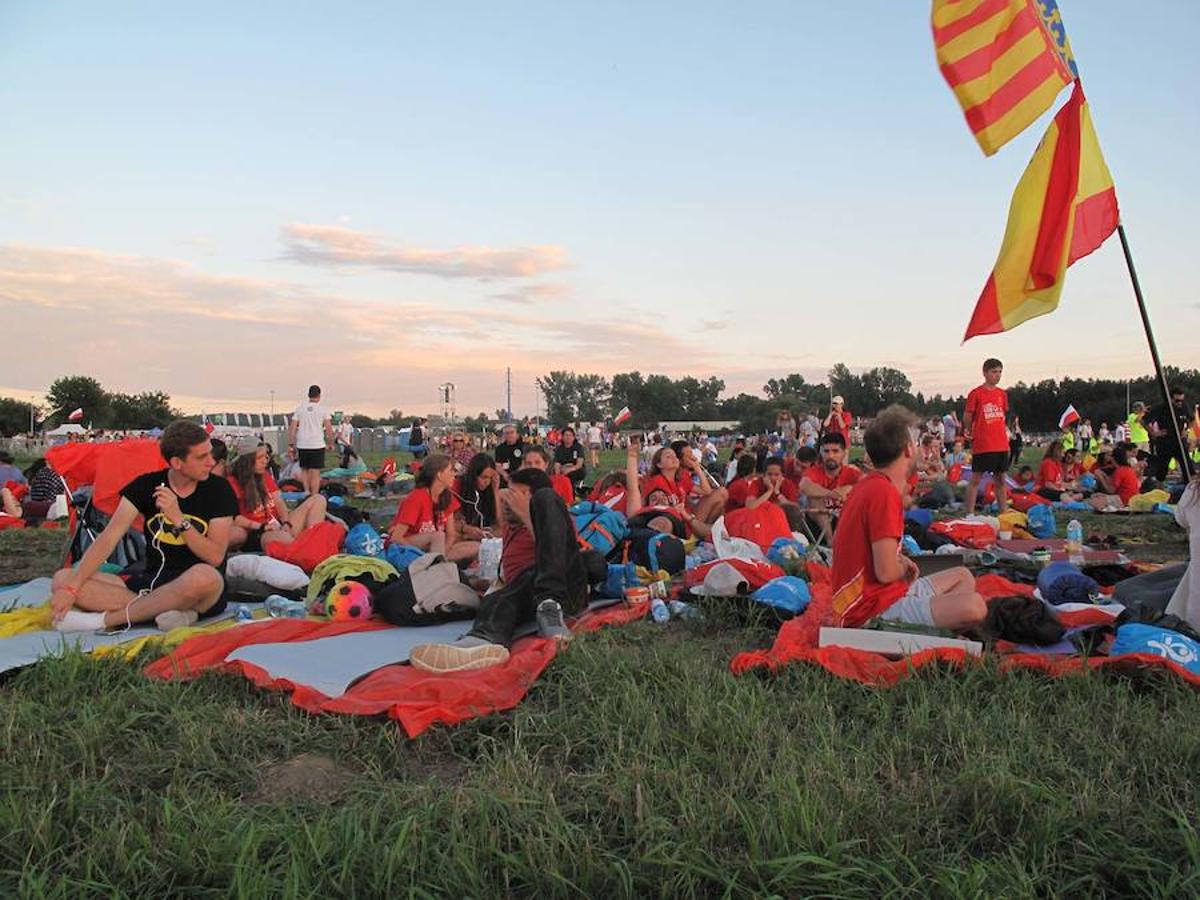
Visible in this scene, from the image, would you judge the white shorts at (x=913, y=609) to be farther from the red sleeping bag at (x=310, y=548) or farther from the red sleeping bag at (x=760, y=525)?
the red sleeping bag at (x=310, y=548)

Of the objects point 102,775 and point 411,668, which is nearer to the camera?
point 102,775

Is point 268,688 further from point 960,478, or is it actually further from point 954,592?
point 960,478

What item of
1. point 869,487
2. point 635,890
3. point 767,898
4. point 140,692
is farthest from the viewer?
point 869,487

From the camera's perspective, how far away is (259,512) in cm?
761

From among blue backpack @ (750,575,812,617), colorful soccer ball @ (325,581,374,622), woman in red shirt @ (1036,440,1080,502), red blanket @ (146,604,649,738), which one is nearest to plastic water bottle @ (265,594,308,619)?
colorful soccer ball @ (325,581,374,622)

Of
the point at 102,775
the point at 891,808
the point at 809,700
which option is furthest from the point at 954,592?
the point at 102,775

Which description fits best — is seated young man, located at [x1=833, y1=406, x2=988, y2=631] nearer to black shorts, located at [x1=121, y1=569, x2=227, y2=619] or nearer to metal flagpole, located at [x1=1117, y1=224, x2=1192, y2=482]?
metal flagpole, located at [x1=1117, y1=224, x2=1192, y2=482]

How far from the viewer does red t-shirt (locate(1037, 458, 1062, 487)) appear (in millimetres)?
12844

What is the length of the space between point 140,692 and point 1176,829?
3.41m

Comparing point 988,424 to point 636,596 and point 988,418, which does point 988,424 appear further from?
point 636,596

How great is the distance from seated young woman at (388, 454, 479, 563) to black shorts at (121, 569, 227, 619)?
2.05 meters

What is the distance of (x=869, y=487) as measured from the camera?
4.01 meters

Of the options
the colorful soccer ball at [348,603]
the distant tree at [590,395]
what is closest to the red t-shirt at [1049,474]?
the colorful soccer ball at [348,603]

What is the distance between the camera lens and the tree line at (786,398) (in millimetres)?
69250
